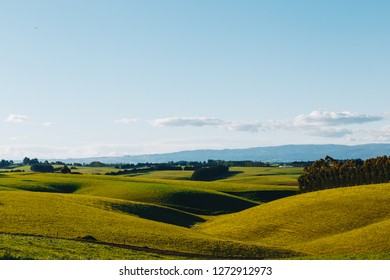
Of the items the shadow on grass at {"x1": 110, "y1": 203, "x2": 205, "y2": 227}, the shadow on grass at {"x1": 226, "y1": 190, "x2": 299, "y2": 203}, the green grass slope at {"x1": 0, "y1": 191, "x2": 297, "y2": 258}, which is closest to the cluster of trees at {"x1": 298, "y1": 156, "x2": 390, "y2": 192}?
the shadow on grass at {"x1": 226, "y1": 190, "x2": 299, "y2": 203}

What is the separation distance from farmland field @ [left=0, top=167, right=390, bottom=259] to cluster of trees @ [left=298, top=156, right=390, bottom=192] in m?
28.5

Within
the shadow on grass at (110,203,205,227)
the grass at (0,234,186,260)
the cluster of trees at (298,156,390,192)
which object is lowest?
the shadow on grass at (110,203,205,227)

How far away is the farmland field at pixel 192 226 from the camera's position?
52.2 meters

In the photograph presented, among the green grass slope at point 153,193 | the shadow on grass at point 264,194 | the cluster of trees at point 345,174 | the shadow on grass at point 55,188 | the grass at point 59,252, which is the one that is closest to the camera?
the grass at point 59,252

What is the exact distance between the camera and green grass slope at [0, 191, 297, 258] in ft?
199

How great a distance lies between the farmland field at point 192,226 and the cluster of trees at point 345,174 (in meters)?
28.5

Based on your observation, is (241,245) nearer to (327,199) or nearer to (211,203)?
(327,199)

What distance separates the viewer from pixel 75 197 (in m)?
103

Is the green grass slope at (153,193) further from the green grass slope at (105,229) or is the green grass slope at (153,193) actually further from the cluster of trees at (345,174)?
the green grass slope at (105,229)

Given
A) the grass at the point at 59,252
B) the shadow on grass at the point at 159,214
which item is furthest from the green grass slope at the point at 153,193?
the grass at the point at 59,252

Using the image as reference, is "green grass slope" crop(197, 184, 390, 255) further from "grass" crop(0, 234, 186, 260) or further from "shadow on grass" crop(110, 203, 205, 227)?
"grass" crop(0, 234, 186, 260)

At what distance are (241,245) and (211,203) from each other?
6342 centimetres
